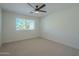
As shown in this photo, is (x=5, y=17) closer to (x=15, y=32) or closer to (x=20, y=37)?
(x=15, y=32)

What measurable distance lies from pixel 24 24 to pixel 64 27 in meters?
3.30

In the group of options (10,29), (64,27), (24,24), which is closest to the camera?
(64,27)

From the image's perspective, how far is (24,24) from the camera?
6.44 meters

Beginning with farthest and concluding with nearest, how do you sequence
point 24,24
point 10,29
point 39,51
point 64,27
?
1. point 24,24
2. point 10,29
3. point 64,27
4. point 39,51

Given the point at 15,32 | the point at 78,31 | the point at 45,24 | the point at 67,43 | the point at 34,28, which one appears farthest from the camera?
the point at 34,28

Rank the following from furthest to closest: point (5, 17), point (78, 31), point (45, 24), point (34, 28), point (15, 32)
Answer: point (34, 28), point (45, 24), point (15, 32), point (5, 17), point (78, 31)

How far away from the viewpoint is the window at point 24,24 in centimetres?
600

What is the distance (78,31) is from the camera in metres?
3.82

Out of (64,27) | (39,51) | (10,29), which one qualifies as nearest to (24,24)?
(10,29)

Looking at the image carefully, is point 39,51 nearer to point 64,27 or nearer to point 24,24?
point 64,27

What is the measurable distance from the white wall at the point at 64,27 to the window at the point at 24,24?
139 cm

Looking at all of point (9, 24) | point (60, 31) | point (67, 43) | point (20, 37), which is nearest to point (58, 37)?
point (60, 31)

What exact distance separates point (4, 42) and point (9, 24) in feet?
4.05

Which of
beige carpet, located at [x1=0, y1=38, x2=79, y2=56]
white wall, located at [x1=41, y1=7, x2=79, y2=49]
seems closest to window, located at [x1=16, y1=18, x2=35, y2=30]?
white wall, located at [x1=41, y1=7, x2=79, y2=49]
